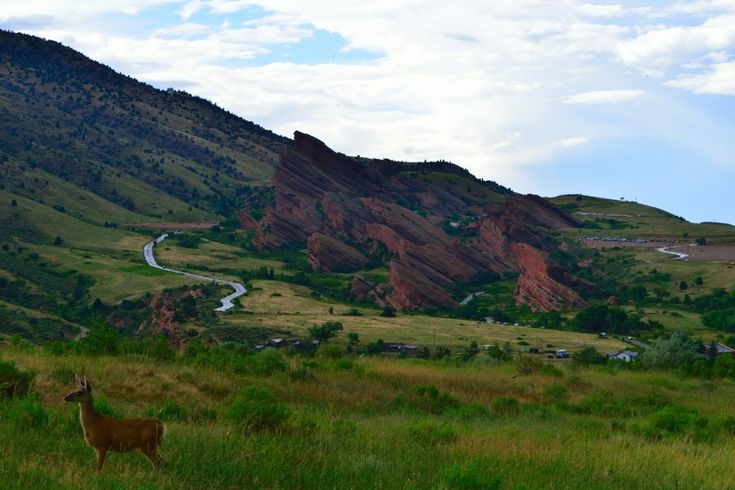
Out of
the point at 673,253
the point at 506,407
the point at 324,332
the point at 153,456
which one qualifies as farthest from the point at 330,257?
the point at 153,456

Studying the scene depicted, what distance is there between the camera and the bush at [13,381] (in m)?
14.2

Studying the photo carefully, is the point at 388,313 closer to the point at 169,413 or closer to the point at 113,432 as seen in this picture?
the point at 169,413

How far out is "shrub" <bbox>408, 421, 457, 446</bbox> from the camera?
47.1 feet

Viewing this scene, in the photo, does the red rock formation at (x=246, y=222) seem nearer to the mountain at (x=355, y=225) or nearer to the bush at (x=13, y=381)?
the mountain at (x=355, y=225)

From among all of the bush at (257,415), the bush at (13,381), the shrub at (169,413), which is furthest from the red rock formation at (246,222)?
the bush at (257,415)

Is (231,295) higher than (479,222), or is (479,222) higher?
(479,222)

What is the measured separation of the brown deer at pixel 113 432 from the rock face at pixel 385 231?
345ft

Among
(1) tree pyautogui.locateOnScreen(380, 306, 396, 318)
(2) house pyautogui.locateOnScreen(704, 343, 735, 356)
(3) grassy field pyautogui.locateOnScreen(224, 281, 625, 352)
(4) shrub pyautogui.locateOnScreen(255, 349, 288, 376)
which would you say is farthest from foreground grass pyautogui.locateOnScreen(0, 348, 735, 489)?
(1) tree pyautogui.locateOnScreen(380, 306, 396, 318)

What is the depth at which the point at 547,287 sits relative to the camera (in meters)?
115

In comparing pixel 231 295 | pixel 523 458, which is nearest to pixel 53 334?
pixel 231 295

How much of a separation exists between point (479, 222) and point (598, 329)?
250 feet

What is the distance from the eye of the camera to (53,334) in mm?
78000

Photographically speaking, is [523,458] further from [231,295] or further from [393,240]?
[393,240]

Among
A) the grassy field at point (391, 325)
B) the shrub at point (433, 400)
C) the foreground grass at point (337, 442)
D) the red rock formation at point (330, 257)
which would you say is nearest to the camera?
the foreground grass at point (337, 442)
